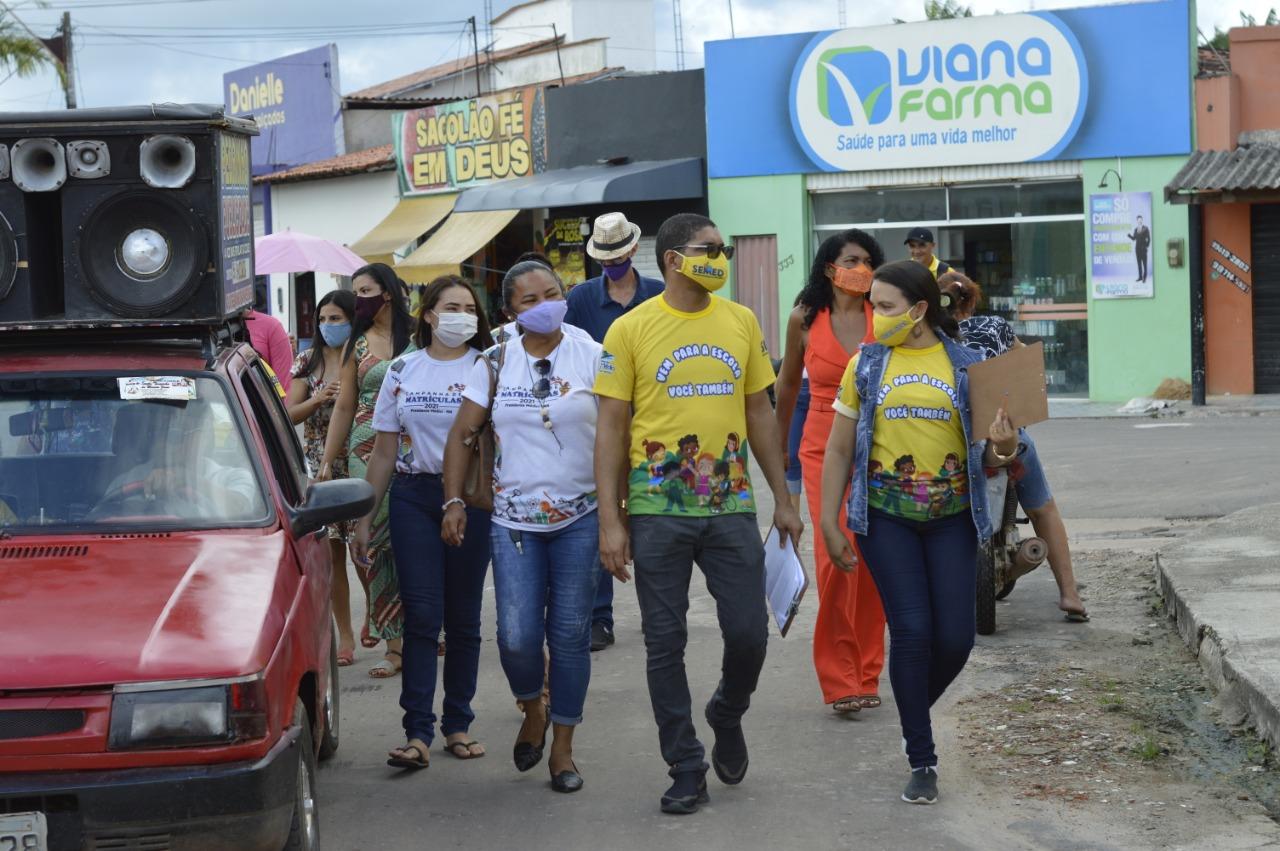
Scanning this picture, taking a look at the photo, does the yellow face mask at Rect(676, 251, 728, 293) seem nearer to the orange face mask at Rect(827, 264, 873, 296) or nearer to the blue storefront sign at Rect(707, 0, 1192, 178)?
the orange face mask at Rect(827, 264, 873, 296)

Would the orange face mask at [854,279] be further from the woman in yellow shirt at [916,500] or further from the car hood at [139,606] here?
the car hood at [139,606]

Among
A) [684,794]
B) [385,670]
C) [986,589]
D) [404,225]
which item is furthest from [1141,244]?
[684,794]

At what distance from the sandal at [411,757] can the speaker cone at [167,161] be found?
88.4 inches

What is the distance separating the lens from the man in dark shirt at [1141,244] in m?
22.3

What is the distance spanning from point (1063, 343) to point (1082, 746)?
1753 centimetres

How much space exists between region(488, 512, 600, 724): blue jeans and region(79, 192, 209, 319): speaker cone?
1405 millimetres

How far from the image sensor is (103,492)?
523 centimetres

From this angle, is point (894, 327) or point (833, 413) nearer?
point (894, 327)

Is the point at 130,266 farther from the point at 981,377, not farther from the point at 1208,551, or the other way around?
the point at 1208,551

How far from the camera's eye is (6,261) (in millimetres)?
5414

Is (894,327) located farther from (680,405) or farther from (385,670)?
(385,670)

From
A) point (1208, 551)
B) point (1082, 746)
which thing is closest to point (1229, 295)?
point (1208, 551)

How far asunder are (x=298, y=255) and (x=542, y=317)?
40.1 ft

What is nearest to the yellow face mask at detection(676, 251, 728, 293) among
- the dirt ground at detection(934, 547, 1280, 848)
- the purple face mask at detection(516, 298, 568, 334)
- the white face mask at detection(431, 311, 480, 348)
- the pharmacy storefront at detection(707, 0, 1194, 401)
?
the purple face mask at detection(516, 298, 568, 334)
